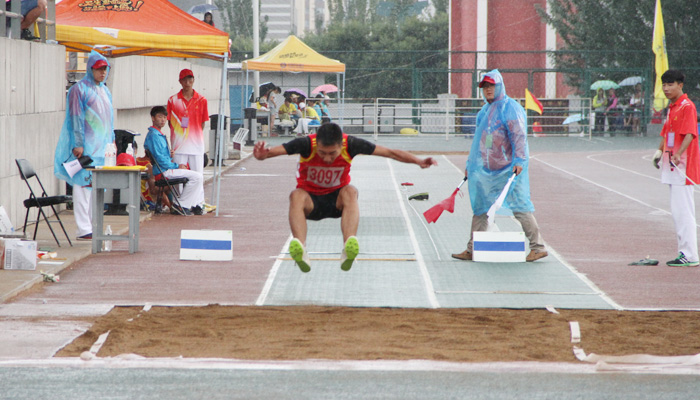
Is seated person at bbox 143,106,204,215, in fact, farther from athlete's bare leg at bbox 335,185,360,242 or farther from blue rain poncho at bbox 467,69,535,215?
athlete's bare leg at bbox 335,185,360,242

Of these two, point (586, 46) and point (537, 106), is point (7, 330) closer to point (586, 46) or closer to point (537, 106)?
point (537, 106)

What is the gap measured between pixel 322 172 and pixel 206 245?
2609 millimetres

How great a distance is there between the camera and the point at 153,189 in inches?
594

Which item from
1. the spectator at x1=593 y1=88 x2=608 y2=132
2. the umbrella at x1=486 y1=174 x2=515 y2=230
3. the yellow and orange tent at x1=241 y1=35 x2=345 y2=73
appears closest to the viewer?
the umbrella at x1=486 y1=174 x2=515 y2=230

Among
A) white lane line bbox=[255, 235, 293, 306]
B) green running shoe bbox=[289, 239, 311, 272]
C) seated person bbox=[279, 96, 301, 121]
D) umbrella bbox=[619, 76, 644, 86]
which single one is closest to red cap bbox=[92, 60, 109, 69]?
white lane line bbox=[255, 235, 293, 306]

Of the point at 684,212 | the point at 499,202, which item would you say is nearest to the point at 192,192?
the point at 499,202

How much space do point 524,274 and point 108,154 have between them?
16.1 ft

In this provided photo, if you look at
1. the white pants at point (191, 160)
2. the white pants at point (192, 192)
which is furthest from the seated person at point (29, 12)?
the white pants at point (192, 192)

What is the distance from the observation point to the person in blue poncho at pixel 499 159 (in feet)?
35.0

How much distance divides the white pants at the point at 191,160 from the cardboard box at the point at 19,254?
5.36 m

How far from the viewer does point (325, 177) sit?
882 centimetres

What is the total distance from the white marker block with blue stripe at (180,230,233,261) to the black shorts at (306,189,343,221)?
2175mm

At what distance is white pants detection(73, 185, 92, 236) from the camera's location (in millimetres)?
11875

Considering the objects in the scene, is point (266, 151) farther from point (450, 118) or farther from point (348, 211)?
point (450, 118)
